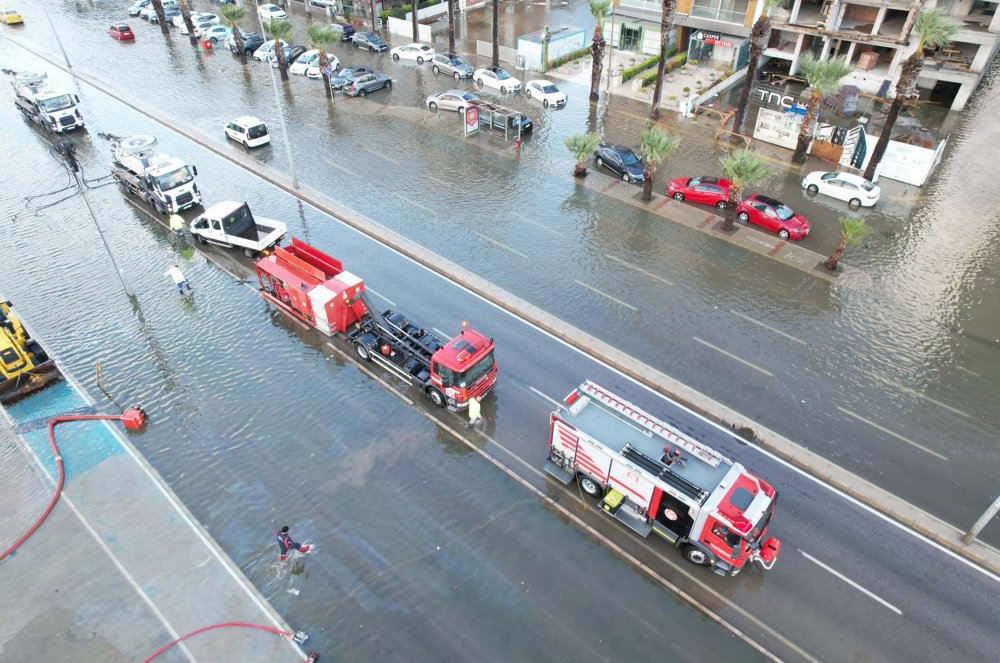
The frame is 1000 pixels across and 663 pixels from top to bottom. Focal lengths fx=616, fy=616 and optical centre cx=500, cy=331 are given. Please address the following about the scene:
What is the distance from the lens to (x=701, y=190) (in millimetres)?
36281

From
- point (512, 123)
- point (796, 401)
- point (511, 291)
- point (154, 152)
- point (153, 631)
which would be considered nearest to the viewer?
point (153, 631)

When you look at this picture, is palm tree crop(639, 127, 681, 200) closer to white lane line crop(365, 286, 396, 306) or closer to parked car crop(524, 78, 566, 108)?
parked car crop(524, 78, 566, 108)

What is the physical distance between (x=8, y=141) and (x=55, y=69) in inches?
627

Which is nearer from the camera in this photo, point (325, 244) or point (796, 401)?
point (796, 401)

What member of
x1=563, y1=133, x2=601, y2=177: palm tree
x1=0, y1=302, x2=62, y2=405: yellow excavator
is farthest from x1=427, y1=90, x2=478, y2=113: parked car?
x1=0, y1=302, x2=62, y2=405: yellow excavator

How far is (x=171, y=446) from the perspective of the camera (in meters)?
22.8

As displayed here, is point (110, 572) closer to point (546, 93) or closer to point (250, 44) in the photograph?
point (546, 93)

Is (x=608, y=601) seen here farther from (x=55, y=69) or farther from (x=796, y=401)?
(x=55, y=69)

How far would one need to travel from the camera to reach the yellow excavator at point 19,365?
2408cm

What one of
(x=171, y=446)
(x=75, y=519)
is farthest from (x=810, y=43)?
(x=75, y=519)

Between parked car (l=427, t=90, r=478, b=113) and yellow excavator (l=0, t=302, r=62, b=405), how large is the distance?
103ft

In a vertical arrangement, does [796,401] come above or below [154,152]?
below

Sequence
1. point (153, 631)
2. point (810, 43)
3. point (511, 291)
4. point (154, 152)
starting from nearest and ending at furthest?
1. point (153, 631)
2. point (511, 291)
3. point (154, 152)
4. point (810, 43)

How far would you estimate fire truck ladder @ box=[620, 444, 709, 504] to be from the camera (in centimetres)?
1805
